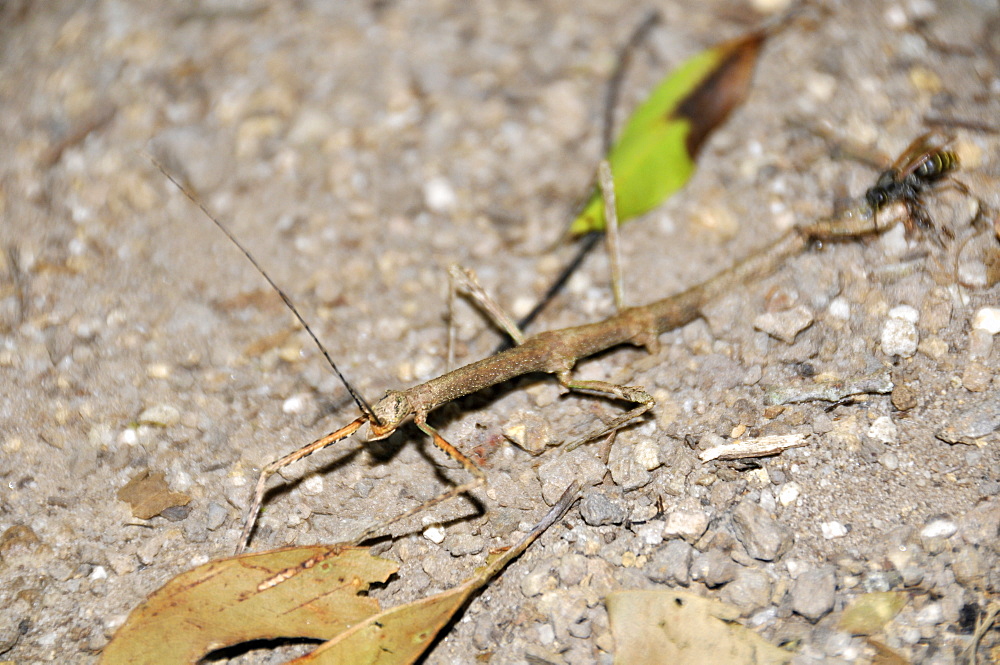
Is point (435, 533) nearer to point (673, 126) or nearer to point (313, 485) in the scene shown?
point (313, 485)

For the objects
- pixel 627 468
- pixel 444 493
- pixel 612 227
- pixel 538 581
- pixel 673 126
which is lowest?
pixel 538 581

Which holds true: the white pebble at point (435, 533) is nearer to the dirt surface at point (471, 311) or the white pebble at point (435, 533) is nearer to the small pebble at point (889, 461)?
the dirt surface at point (471, 311)

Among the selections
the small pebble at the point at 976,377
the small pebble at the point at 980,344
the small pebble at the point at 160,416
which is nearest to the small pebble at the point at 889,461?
the small pebble at the point at 976,377

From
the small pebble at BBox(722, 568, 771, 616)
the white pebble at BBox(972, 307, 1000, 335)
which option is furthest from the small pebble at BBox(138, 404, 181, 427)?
the white pebble at BBox(972, 307, 1000, 335)

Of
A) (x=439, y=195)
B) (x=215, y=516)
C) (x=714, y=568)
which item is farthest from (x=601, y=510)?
(x=439, y=195)

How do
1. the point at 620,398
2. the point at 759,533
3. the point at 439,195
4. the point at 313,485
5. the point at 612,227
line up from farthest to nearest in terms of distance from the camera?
the point at 439,195 → the point at 612,227 → the point at 620,398 → the point at 313,485 → the point at 759,533

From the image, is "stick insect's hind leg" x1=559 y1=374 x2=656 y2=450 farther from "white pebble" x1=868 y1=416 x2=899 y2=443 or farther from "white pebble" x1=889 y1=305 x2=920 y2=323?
"white pebble" x1=889 y1=305 x2=920 y2=323

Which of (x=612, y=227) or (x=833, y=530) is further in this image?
(x=612, y=227)

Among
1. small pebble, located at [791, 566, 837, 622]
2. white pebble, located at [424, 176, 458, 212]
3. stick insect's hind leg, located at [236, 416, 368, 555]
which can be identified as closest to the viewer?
small pebble, located at [791, 566, 837, 622]
